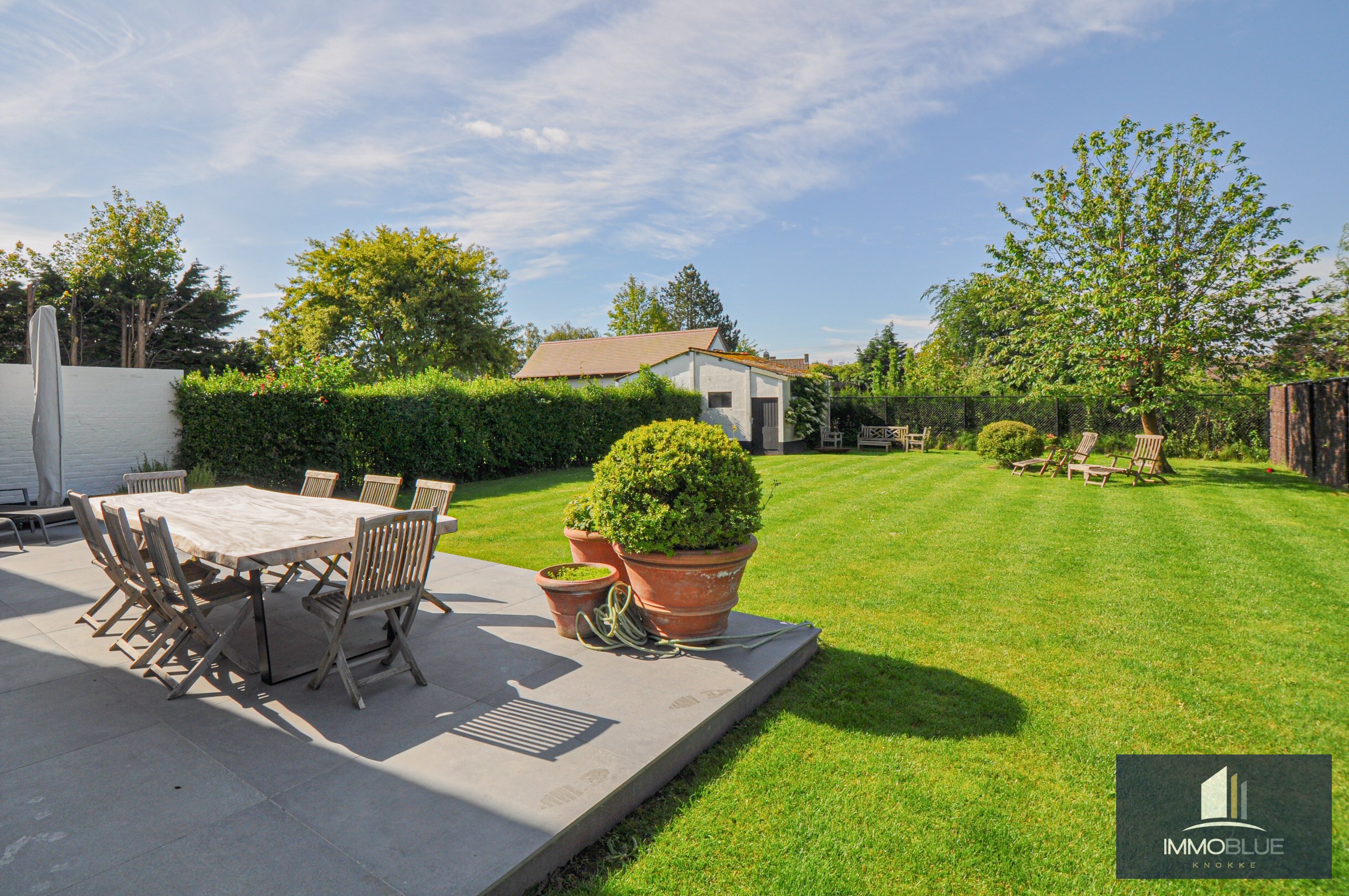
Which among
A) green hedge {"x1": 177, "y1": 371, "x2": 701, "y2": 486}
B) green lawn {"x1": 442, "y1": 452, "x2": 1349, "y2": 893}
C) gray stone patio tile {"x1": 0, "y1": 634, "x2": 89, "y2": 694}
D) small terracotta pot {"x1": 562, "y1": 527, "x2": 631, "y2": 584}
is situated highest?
green hedge {"x1": 177, "y1": 371, "x2": 701, "y2": 486}

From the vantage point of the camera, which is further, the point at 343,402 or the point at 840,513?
the point at 343,402

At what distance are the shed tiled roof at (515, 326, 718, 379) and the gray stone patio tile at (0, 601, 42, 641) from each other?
24.9m

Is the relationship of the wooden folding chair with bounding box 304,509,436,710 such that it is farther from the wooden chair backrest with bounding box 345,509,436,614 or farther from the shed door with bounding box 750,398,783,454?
the shed door with bounding box 750,398,783,454

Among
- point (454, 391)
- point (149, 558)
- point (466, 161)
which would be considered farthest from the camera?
point (454, 391)

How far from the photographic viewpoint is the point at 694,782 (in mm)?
2951

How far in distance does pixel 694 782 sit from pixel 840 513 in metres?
7.60

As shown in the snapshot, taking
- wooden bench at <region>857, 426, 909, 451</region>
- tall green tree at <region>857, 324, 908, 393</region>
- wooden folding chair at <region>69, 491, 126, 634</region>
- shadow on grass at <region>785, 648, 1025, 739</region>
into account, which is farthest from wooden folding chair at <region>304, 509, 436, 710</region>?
tall green tree at <region>857, 324, 908, 393</region>

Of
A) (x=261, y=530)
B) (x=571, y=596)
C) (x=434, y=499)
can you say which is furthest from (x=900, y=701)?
(x=261, y=530)

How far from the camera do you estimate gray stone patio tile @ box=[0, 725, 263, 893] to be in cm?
219

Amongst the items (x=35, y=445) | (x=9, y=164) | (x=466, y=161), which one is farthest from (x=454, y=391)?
(x=9, y=164)

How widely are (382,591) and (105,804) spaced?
144 centimetres

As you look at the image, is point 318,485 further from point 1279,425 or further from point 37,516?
point 1279,425

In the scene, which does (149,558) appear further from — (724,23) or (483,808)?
(724,23)

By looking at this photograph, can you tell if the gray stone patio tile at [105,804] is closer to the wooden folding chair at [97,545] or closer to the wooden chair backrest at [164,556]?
the wooden chair backrest at [164,556]
